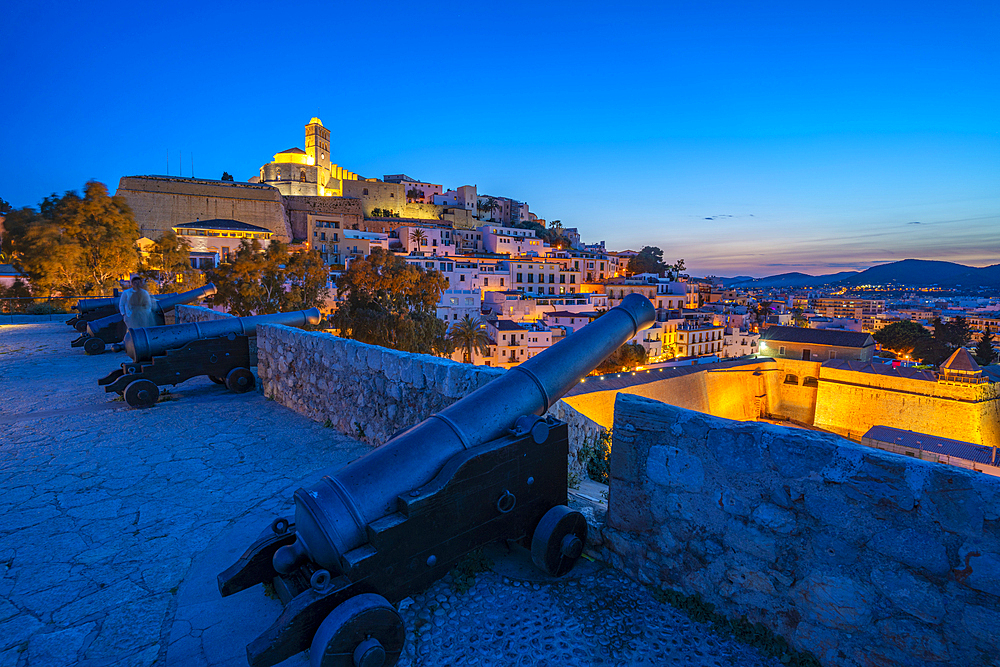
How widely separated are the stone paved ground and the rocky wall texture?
10.8 inches

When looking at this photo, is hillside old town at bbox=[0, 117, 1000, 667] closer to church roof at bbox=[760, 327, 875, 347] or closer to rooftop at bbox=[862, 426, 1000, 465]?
rooftop at bbox=[862, 426, 1000, 465]

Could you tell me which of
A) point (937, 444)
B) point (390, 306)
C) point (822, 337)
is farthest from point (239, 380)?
point (822, 337)

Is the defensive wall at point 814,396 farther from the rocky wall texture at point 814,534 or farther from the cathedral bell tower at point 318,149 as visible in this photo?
the cathedral bell tower at point 318,149

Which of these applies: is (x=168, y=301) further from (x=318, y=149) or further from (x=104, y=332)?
(x=318, y=149)

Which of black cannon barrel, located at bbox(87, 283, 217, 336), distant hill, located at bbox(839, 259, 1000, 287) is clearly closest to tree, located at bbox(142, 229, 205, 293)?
black cannon barrel, located at bbox(87, 283, 217, 336)

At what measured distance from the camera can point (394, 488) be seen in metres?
2.07

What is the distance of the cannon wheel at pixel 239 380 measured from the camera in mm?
6508

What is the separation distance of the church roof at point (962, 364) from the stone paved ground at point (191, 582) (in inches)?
1491

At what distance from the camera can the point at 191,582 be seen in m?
2.56

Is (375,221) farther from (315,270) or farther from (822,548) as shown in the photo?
(822,548)

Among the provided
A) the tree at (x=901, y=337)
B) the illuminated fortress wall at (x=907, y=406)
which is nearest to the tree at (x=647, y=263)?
the tree at (x=901, y=337)

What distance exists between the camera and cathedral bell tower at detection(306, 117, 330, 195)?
3226 inches

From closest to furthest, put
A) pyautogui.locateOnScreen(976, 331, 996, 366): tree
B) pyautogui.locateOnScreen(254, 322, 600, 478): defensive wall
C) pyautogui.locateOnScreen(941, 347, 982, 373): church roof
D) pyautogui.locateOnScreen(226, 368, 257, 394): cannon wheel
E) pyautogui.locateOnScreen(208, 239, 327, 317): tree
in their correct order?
pyautogui.locateOnScreen(254, 322, 600, 478): defensive wall → pyautogui.locateOnScreen(226, 368, 257, 394): cannon wheel → pyautogui.locateOnScreen(208, 239, 327, 317): tree → pyautogui.locateOnScreen(941, 347, 982, 373): church roof → pyautogui.locateOnScreen(976, 331, 996, 366): tree

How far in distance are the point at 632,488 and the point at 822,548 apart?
0.84 m
